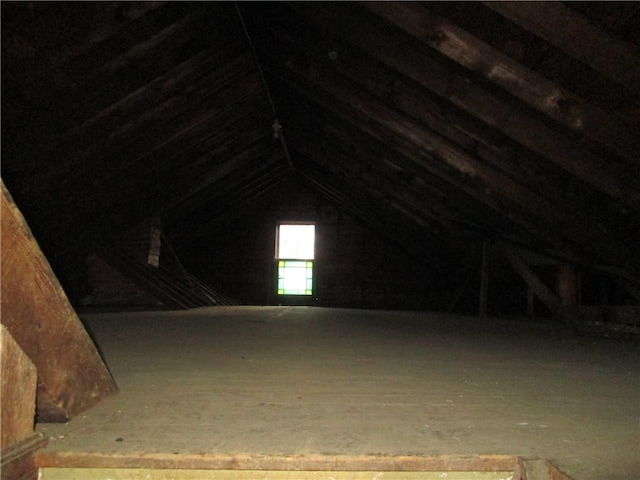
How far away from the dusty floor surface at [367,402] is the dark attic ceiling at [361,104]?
1.48 meters

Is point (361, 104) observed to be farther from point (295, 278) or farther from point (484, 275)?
point (295, 278)

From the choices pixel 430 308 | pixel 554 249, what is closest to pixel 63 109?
pixel 554 249

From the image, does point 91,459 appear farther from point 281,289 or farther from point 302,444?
point 281,289

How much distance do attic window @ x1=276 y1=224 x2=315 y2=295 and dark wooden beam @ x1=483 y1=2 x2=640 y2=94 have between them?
872 centimetres

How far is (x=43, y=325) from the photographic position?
1.23 metres

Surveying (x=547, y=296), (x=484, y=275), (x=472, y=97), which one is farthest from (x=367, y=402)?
(x=484, y=275)

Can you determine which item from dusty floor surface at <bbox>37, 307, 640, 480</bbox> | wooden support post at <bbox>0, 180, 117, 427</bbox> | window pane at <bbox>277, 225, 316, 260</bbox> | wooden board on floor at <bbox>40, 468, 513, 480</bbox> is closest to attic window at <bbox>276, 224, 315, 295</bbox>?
window pane at <bbox>277, 225, 316, 260</bbox>

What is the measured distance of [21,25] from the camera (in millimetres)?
3082

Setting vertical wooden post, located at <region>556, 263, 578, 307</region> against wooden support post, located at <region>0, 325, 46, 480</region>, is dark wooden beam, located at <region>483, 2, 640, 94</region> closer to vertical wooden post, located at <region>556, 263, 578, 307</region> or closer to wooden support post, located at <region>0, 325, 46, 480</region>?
wooden support post, located at <region>0, 325, 46, 480</region>

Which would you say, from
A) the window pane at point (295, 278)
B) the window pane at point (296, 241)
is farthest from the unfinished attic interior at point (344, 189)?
the window pane at point (296, 241)

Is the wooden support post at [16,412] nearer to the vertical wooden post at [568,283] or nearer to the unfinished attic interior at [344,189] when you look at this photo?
the unfinished attic interior at [344,189]

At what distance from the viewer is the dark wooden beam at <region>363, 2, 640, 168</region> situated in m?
2.86

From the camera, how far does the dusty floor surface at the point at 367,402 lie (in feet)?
4.08

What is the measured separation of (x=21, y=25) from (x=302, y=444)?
10.8 ft
